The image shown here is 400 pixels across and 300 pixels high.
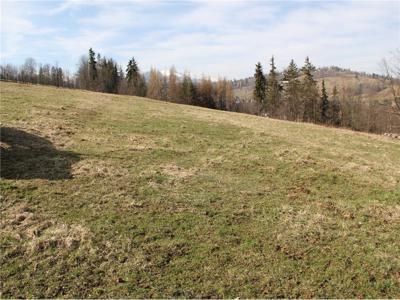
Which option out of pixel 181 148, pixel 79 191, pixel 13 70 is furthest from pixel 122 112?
pixel 13 70

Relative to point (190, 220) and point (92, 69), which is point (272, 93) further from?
point (190, 220)

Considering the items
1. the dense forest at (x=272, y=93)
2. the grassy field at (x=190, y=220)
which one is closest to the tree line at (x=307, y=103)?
the dense forest at (x=272, y=93)

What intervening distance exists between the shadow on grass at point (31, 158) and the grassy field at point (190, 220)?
1.7 inches

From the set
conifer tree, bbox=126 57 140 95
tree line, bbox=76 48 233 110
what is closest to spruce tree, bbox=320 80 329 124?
tree line, bbox=76 48 233 110

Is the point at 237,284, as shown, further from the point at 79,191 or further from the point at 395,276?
the point at 79,191

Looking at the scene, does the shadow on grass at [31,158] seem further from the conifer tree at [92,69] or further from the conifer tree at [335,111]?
the conifer tree at [92,69]

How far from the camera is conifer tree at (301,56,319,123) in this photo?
5828 cm

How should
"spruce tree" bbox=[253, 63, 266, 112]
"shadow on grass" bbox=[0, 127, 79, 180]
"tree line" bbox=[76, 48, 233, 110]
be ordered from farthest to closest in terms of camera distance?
"tree line" bbox=[76, 48, 233, 110], "spruce tree" bbox=[253, 63, 266, 112], "shadow on grass" bbox=[0, 127, 79, 180]

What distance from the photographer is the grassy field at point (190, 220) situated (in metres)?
6.37

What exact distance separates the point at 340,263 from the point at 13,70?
124413mm

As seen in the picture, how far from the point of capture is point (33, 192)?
31.5 ft

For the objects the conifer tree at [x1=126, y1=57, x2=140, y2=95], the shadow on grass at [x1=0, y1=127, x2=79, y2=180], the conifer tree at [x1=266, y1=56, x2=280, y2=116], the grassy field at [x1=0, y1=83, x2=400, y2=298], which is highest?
the conifer tree at [x1=126, y1=57, x2=140, y2=95]

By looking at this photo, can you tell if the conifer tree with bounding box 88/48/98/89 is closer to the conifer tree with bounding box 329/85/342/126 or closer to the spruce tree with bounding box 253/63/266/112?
the spruce tree with bounding box 253/63/266/112

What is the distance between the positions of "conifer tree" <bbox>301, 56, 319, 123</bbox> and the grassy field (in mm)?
44000
